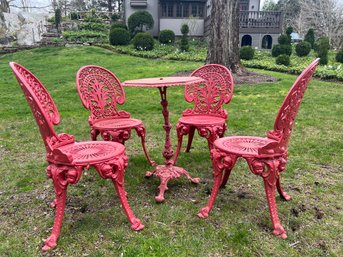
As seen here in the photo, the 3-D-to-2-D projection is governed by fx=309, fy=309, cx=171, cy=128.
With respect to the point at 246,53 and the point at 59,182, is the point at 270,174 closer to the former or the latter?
the point at 59,182

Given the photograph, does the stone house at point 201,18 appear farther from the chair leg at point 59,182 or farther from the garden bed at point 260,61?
the chair leg at point 59,182

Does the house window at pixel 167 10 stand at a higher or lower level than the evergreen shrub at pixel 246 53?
higher

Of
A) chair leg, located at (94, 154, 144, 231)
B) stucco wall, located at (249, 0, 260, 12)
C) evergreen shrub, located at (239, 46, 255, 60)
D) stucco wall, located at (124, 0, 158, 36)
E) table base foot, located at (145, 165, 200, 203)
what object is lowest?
table base foot, located at (145, 165, 200, 203)

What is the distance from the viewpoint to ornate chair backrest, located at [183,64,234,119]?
3959 mm

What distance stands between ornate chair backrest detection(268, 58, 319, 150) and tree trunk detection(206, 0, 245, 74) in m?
6.58

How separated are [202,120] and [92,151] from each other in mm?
1530

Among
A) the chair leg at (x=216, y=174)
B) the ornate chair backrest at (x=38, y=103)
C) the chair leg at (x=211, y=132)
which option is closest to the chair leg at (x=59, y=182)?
the ornate chair backrest at (x=38, y=103)

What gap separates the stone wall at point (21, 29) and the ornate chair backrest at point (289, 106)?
17.6 m

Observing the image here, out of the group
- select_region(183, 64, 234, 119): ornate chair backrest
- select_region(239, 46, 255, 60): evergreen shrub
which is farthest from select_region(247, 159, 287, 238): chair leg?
select_region(239, 46, 255, 60): evergreen shrub

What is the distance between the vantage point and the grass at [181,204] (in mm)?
2346

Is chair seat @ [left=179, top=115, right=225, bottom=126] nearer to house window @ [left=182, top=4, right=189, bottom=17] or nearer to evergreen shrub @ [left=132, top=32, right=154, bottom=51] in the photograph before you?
evergreen shrub @ [left=132, top=32, right=154, bottom=51]

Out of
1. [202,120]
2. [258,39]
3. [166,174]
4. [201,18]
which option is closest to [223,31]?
[202,120]

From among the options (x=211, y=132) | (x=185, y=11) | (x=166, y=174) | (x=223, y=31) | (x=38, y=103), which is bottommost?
(x=166, y=174)

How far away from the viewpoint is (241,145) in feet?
8.86
